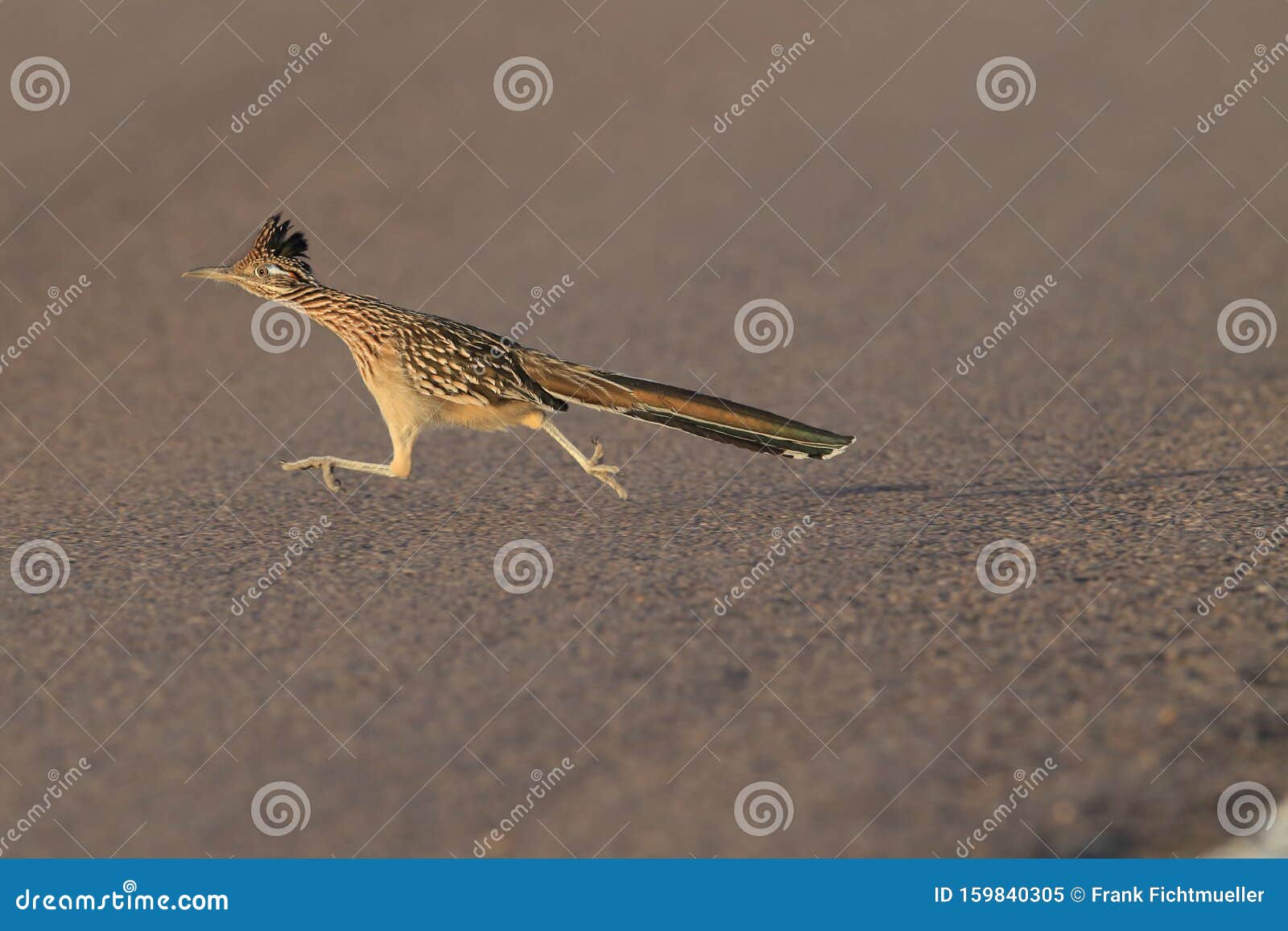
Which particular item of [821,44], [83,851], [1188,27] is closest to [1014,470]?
[83,851]

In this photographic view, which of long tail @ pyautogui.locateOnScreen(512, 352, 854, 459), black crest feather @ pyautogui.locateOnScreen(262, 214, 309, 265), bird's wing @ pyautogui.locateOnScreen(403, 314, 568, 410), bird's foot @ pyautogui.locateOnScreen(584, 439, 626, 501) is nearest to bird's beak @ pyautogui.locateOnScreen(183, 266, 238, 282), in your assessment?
black crest feather @ pyautogui.locateOnScreen(262, 214, 309, 265)

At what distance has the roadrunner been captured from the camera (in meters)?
7.97

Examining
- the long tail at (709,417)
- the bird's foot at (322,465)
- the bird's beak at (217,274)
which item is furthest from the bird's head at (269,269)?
the long tail at (709,417)

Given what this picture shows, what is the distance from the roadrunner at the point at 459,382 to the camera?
26.2 feet

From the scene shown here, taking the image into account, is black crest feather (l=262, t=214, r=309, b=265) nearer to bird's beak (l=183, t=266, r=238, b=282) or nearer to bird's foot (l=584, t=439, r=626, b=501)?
bird's beak (l=183, t=266, r=238, b=282)

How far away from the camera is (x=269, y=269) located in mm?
8602

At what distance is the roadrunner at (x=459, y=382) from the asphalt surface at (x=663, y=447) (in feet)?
2.14

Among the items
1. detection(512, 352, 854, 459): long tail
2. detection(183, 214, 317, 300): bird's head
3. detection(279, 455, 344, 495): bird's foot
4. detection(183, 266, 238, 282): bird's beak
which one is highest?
detection(512, 352, 854, 459): long tail

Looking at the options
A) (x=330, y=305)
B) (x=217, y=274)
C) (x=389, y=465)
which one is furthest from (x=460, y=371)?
(x=217, y=274)

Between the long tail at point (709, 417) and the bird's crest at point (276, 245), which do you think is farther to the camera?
the bird's crest at point (276, 245)

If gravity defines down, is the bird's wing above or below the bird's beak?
above

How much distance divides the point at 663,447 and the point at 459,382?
114 inches

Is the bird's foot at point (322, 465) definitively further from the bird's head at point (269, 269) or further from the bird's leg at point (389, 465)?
the bird's head at point (269, 269)

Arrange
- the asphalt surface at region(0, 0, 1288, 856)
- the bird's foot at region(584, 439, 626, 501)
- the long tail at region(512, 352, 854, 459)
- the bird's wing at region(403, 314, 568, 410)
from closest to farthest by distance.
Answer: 1. the asphalt surface at region(0, 0, 1288, 856)
2. the long tail at region(512, 352, 854, 459)
3. the bird's wing at region(403, 314, 568, 410)
4. the bird's foot at region(584, 439, 626, 501)
